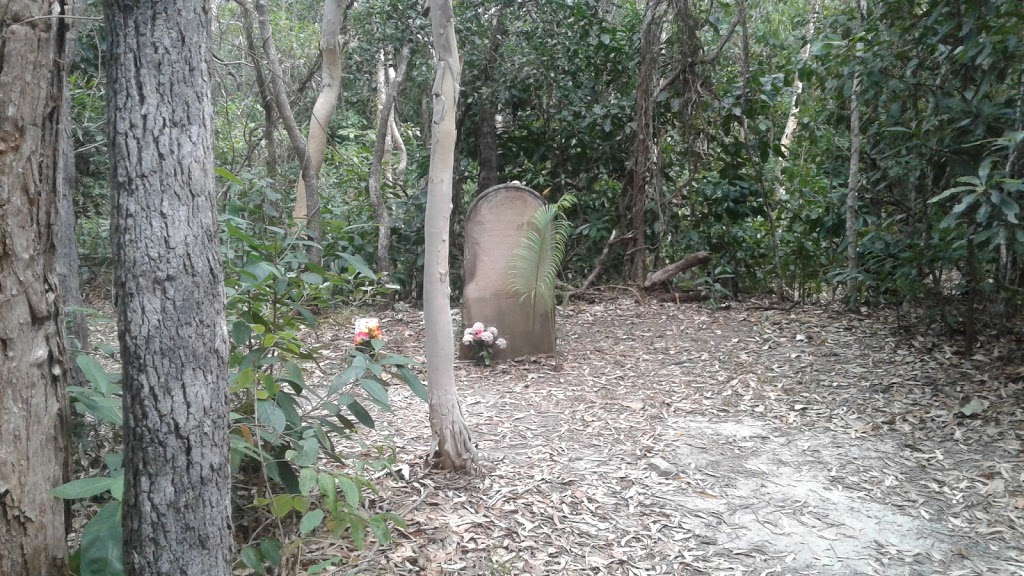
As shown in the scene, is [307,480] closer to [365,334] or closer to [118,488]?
[118,488]

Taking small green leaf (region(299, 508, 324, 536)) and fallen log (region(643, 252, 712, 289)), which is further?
fallen log (region(643, 252, 712, 289))

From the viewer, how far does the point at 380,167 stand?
8.25 m

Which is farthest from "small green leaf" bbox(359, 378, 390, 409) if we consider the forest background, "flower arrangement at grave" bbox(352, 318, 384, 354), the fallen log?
the fallen log

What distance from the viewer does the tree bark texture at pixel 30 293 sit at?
7.02 ft

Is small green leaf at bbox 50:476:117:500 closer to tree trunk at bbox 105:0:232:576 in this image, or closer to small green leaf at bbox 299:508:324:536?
tree trunk at bbox 105:0:232:576

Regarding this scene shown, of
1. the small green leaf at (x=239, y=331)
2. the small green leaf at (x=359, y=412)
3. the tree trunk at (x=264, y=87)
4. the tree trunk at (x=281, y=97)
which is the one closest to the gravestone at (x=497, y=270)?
the tree trunk at (x=281, y=97)

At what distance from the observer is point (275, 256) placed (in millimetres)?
3162

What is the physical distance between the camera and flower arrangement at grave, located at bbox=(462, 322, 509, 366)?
5.88 m

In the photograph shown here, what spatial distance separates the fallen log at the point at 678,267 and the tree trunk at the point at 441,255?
15.1 ft

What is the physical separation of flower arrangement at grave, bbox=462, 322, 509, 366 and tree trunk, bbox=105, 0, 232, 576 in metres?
3.88

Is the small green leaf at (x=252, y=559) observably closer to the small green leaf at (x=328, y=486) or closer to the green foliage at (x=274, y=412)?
the green foliage at (x=274, y=412)

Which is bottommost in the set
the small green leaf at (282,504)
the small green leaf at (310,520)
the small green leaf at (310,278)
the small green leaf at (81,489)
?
the small green leaf at (310,520)

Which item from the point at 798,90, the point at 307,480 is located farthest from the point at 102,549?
the point at 798,90

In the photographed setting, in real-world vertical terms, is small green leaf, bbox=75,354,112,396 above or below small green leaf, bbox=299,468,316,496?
above
